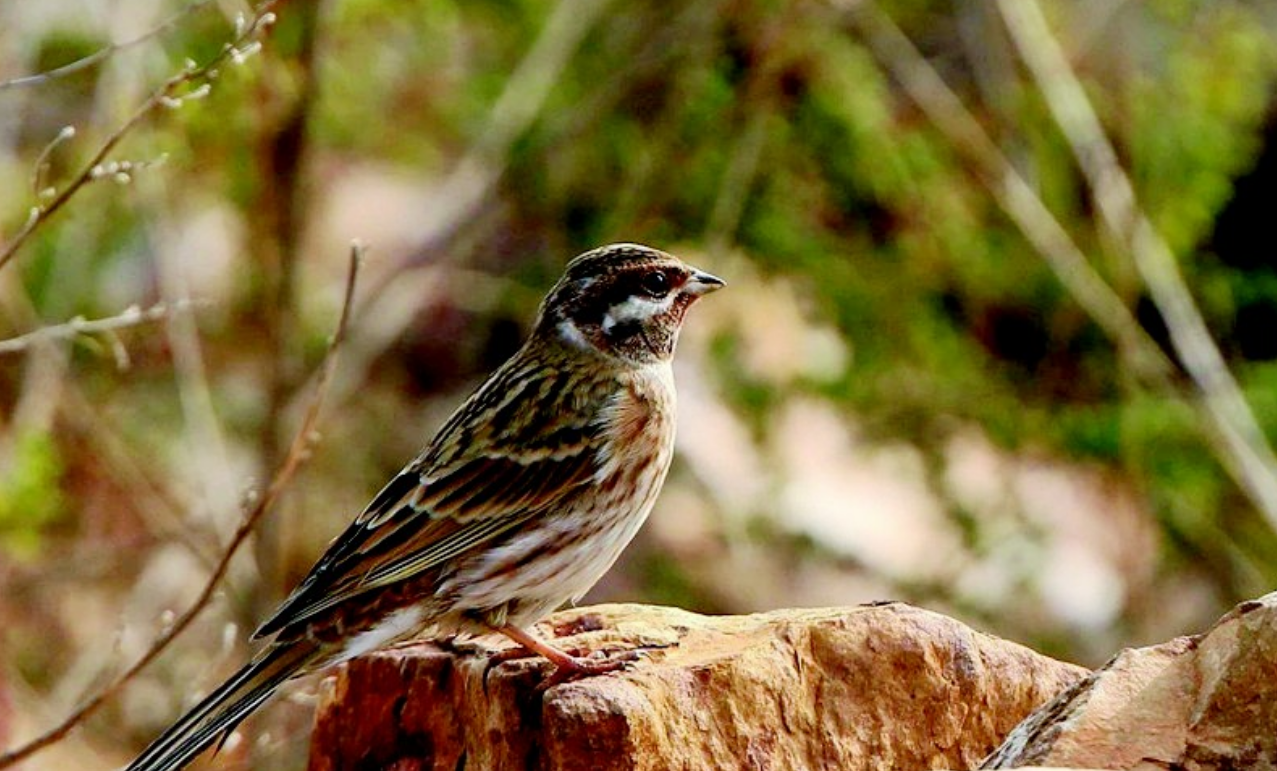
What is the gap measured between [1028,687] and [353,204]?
10.5 meters

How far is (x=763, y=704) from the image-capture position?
5.26m

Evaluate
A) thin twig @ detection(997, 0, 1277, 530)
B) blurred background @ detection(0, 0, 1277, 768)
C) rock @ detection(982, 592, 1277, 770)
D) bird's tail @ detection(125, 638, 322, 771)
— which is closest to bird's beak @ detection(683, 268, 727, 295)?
bird's tail @ detection(125, 638, 322, 771)

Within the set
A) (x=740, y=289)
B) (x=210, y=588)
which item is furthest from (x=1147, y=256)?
(x=210, y=588)

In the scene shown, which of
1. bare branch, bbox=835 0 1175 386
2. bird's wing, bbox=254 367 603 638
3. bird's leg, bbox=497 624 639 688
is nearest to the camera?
bird's leg, bbox=497 624 639 688

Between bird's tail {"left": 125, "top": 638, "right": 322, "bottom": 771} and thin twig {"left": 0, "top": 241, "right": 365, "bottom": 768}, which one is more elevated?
thin twig {"left": 0, "top": 241, "right": 365, "bottom": 768}

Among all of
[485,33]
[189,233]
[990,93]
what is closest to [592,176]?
[485,33]

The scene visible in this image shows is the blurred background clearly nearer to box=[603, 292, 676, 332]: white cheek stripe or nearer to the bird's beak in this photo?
box=[603, 292, 676, 332]: white cheek stripe

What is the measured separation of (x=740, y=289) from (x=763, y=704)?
23.9ft

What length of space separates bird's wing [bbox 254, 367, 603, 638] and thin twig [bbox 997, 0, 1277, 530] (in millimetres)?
3401

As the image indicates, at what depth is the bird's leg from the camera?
541 centimetres

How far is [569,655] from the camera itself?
5.82 m

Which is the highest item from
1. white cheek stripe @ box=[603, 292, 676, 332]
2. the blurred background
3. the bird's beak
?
the bird's beak

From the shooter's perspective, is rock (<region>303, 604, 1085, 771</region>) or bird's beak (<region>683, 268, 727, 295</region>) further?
bird's beak (<region>683, 268, 727, 295</region>)

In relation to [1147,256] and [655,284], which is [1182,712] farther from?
[1147,256]
